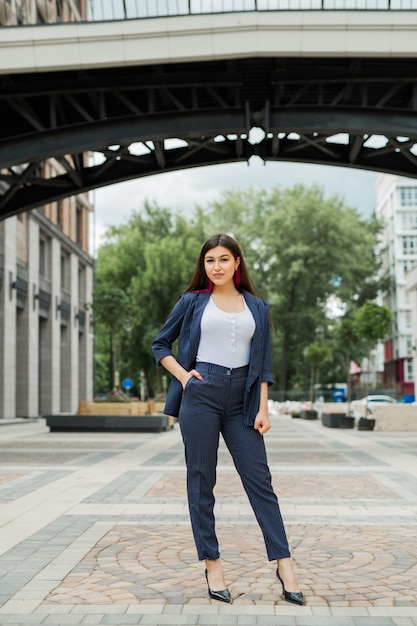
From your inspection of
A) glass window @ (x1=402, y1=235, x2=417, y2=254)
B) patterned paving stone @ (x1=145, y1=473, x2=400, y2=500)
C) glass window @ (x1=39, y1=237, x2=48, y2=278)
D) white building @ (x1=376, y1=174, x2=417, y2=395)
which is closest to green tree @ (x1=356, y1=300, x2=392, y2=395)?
glass window @ (x1=39, y1=237, x2=48, y2=278)

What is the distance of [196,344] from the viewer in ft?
13.9

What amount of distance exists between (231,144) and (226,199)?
40852mm

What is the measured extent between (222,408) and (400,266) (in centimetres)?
7631

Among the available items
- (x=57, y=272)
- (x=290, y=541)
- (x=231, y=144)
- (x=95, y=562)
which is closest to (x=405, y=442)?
(x=231, y=144)

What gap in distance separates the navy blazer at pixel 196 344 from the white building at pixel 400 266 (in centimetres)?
7205

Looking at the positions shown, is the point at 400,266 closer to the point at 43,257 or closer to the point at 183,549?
the point at 43,257

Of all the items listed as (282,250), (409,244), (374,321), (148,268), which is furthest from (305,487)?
(409,244)

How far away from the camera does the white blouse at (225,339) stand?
4.21m

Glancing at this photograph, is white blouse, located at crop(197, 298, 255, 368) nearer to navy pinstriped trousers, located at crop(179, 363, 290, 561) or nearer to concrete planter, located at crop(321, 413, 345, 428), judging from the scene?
navy pinstriped trousers, located at crop(179, 363, 290, 561)

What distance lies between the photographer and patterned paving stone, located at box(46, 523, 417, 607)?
4.26 m

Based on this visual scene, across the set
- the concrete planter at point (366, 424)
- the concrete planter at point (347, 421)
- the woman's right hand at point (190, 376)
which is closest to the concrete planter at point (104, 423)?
the concrete planter at point (366, 424)

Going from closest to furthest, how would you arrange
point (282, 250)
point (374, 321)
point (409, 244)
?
point (374, 321), point (282, 250), point (409, 244)

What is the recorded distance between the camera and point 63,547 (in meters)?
5.62

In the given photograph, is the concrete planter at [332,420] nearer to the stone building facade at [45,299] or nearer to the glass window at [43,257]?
the stone building facade at [45,299]
